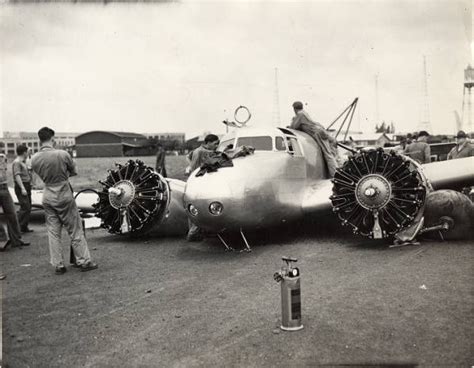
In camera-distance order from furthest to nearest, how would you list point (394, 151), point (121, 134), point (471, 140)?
1. point (121, 134)
2. point (471, 140)
3. point (394, 151)

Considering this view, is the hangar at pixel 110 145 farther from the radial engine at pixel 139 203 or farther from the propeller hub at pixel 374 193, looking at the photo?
the propeller hub at pixel 374 193

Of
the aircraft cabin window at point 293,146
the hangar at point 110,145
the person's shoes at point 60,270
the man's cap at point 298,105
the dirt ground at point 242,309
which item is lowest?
the dirt ground at point 242,309

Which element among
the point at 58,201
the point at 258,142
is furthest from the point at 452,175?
the point at 58,201

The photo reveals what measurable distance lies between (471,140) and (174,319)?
34.1 ft

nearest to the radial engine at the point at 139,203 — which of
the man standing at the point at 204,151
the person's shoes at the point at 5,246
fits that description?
the man standing at the point at 204,151

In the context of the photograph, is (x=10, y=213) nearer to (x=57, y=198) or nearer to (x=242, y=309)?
(x=57, y=198)

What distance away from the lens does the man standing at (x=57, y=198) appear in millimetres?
7973

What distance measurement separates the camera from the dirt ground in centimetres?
439

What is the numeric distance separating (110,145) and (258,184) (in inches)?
3276

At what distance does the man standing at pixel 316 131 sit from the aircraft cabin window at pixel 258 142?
6.70ft

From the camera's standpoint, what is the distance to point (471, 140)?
42.2 feet

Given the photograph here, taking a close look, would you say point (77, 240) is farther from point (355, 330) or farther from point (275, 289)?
point (355, 330)

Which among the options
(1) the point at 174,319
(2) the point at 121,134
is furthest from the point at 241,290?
(2) the point at 121,134

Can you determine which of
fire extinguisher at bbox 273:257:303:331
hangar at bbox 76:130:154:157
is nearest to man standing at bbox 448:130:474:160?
fire extinguisher at bbox 273:257:303:331
